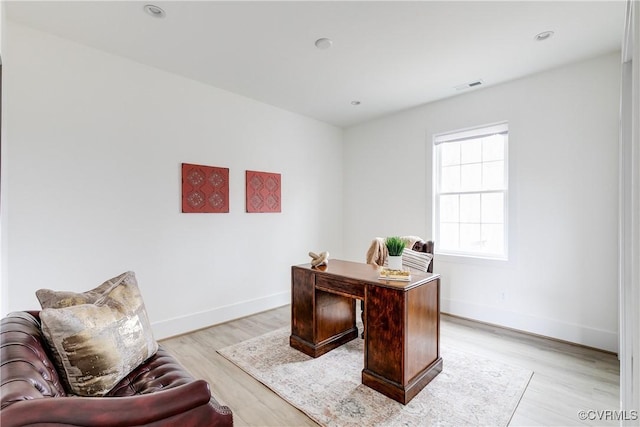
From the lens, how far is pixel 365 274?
2.44 m

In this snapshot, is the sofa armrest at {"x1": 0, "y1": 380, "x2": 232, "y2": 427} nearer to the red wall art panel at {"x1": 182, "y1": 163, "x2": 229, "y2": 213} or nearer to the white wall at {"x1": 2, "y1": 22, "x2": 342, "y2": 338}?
the white wall at {"x1": 2, "y1": 22, "x2": 342, "y2": 338}

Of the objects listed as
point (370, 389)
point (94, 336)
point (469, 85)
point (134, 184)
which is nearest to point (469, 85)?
point (469, 85)

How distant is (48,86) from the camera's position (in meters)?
2.48

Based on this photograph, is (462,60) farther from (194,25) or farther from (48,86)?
(48,86)

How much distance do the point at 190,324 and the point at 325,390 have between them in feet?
6.18

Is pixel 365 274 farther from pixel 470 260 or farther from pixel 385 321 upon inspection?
pixel 470 260

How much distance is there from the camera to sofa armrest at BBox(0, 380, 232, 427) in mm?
753

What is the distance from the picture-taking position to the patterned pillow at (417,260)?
9.68ft

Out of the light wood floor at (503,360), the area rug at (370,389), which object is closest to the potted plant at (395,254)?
the area rug at (370,389)

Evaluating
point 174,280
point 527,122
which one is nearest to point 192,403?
point 174,280

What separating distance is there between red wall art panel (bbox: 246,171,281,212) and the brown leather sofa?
8.73 ft

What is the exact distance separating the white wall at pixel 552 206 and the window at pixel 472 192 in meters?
0.12

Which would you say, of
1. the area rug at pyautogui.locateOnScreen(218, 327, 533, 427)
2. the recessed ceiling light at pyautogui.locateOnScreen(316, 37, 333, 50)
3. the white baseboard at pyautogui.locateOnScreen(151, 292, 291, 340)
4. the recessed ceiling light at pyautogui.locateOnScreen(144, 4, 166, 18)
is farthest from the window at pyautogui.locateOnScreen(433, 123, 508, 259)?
the recessed ceiling light at pyautogui.locateOnScreen(144, 4, 166, 18)

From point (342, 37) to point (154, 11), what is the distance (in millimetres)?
1466
